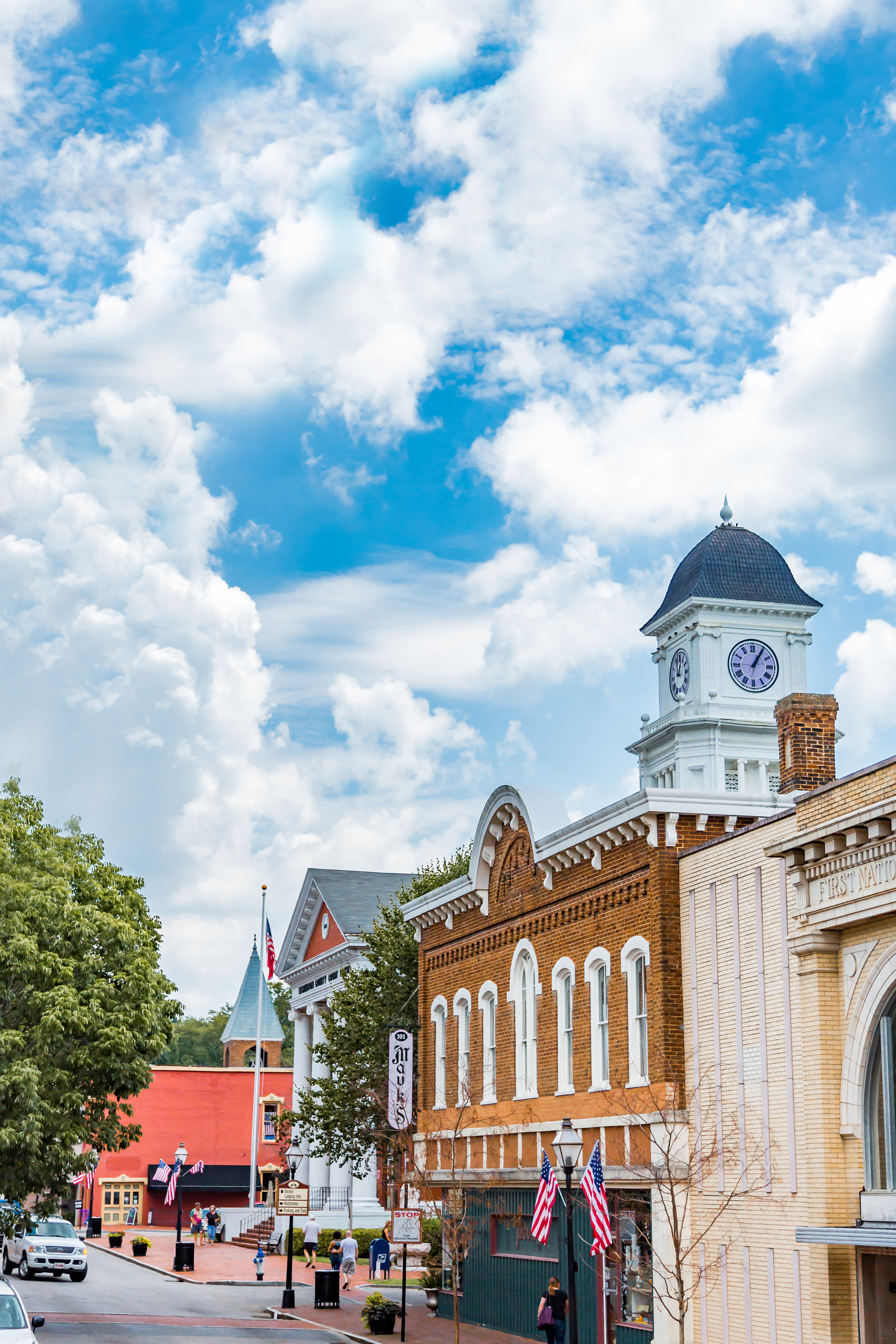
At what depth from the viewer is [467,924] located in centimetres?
3394

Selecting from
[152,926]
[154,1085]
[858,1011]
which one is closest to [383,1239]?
[152,926]

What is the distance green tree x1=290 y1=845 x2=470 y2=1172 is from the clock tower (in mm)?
26729

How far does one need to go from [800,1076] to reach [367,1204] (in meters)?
36.0

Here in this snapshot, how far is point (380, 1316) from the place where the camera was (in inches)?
1182

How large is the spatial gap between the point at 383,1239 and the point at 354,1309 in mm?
4775

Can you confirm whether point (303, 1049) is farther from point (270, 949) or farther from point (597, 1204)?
point (597, 1204)

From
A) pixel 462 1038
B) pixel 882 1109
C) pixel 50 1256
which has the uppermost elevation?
pixel 462 1038

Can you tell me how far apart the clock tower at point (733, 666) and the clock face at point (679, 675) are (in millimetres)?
115

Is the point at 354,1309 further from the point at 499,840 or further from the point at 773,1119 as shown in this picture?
the point at 773,1119

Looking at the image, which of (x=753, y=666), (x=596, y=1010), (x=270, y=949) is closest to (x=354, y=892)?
(x=270, y=949)

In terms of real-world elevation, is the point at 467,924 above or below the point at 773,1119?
above

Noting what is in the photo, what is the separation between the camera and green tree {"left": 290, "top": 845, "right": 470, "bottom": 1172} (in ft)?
139

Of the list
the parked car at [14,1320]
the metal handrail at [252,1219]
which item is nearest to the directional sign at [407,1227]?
the parked car at [14,1320]

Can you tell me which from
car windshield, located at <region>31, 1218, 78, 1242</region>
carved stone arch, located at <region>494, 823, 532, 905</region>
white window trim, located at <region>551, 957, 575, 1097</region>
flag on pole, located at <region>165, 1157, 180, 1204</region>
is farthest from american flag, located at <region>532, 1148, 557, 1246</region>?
flag on pole, located at <region>165, 1157, 180, 1204</region>
